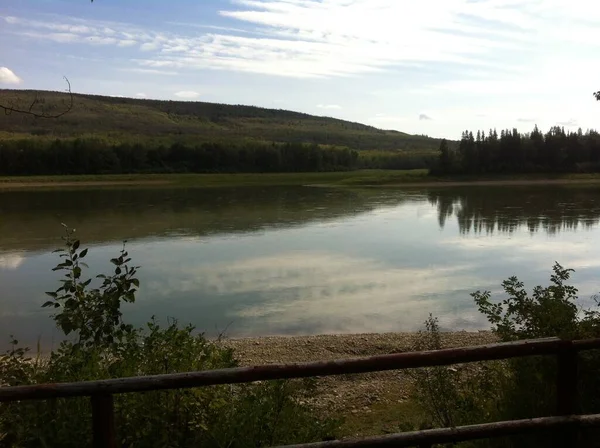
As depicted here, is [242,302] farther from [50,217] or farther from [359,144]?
[359,144]

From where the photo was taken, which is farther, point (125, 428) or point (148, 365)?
point (148, 365)

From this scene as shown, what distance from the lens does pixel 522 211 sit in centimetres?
3212

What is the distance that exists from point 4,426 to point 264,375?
56.5 inches

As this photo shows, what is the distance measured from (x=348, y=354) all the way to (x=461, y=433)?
246 inches

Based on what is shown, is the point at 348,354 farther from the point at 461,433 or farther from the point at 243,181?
the point at 243,181

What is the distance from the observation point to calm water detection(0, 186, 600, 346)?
11398 millimetres

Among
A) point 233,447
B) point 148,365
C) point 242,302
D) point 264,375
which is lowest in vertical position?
point 242,302

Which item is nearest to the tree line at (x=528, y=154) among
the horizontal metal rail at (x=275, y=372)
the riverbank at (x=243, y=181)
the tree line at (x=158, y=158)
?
the riverbank at (x=243, y=181)

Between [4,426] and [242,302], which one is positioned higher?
[4,426]

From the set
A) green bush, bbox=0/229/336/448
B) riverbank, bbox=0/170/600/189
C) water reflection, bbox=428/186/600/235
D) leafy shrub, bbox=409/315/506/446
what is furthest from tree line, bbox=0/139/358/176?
leafy shrub, bbox=409/315/506/446

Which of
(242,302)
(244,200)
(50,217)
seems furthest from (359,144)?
(242,302)

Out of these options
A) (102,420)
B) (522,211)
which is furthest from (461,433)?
(522,211)

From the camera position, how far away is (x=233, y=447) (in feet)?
9.61

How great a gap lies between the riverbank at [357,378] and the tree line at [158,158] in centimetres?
6170
